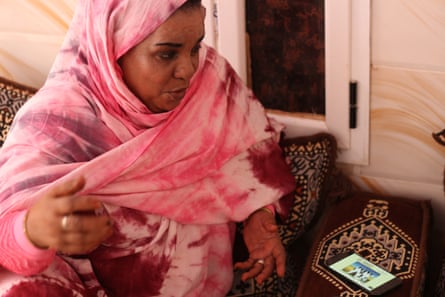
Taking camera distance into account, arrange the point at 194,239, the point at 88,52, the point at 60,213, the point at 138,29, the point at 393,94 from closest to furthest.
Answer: the point at 60,213 < the point at 138,29 < the point at 88,52 < the point at 194,239 < the point at 393,94

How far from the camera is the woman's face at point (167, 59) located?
1822 mm

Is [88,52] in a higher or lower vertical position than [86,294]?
higher

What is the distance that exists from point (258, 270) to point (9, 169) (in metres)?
0.69

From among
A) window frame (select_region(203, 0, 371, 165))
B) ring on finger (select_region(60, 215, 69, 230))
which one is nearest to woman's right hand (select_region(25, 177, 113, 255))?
ring on finger (select_region(60, 215, 69, 230))

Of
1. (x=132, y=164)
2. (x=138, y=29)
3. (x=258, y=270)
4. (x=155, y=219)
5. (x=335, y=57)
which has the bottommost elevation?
(x=258, y=270)

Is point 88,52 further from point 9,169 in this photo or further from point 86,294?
point 86,294

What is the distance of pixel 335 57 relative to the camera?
92.0 inches

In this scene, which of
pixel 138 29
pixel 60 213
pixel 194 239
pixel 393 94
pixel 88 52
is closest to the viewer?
pixel 60 213

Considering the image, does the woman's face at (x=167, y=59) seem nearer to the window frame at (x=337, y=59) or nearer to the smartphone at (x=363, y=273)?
the window frame at (x=337, y=59)

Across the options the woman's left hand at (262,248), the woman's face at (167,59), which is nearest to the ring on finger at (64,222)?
the woman's face at (167,59)

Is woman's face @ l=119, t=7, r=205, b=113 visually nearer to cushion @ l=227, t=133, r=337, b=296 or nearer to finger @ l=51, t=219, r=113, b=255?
finger @ l=51, t=219, r=113, b=255

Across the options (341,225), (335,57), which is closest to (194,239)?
(341,225)

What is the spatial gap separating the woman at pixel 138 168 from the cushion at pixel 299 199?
0.11 meters

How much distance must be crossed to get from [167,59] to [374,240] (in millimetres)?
826
